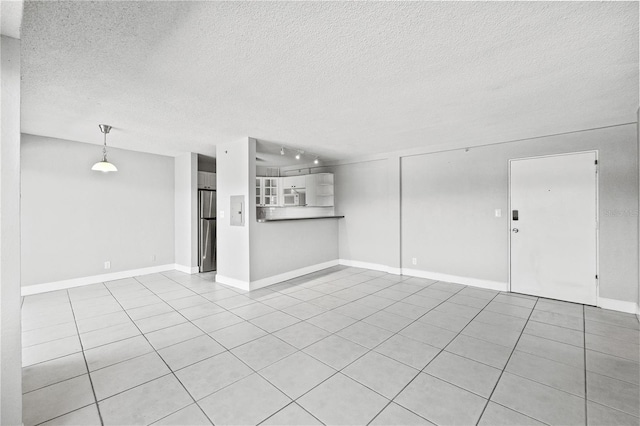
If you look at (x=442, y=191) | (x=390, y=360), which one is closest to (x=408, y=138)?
(x=442, y=191)

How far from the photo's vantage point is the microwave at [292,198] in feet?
24.2

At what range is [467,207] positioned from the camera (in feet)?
16.0

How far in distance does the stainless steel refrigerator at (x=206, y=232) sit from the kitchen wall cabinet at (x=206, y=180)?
9.0 inches

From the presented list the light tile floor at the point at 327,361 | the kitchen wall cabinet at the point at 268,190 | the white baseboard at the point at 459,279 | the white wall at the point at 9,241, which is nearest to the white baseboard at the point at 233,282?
the light tile floor at the point at 327,361

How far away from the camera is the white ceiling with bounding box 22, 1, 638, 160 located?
5.37ft

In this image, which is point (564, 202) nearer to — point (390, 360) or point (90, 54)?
point (390, 360)

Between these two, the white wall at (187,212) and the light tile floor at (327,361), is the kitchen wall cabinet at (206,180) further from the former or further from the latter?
the light tile floor at (327,361)

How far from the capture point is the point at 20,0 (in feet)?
4.53

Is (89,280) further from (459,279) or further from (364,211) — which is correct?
(459,279)

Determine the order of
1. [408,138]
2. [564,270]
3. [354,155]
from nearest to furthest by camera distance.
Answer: [564,270] → [408,138] → [354,155]

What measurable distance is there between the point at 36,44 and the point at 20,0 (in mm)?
691

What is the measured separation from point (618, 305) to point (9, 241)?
20.3 feet

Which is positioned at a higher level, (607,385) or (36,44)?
(36,44)

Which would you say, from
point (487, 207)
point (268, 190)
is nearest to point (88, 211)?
point (268, 190)
